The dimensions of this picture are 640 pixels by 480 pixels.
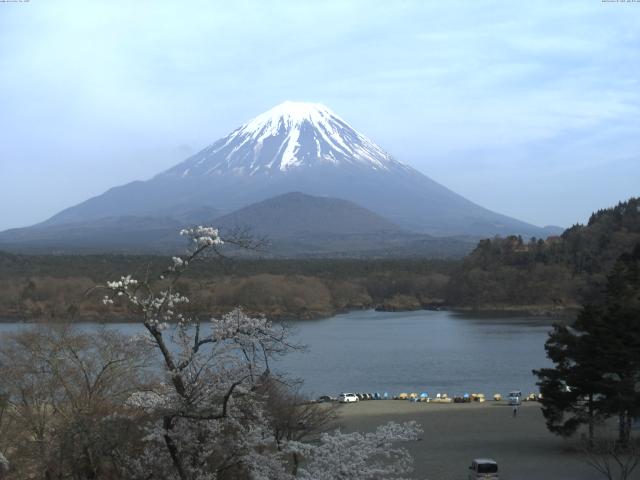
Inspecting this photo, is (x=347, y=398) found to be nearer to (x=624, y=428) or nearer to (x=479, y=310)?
(x=624, y=428)

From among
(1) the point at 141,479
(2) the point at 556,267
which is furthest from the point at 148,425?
(2) the point at 556,267

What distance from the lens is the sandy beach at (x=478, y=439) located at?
428 inches

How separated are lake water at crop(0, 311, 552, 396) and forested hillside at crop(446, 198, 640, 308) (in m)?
8.37

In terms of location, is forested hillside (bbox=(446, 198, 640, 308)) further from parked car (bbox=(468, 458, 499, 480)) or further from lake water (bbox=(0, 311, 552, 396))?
parked car (bbox=(468, 458, 499, 480))

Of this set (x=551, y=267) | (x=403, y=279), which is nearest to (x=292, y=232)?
(x=403, y=279)

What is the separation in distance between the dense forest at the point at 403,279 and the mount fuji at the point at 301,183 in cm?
8074

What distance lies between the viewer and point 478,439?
44.9ft

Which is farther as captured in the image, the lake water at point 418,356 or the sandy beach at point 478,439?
the lake water at point 418,356

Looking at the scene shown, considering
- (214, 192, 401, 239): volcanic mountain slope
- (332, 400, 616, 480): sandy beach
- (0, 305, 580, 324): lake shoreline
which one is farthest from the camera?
(214, 192, 401, 239): volcanic mountain slope

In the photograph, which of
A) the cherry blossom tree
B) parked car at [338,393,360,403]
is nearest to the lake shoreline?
parked car at [338,393,360,403]

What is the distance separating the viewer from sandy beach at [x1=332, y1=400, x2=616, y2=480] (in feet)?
35.7

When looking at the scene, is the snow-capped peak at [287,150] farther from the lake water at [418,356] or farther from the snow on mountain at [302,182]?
the lake water at [418,356]

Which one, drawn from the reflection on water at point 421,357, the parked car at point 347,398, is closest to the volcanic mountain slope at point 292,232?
the reflection on water at point 421,357

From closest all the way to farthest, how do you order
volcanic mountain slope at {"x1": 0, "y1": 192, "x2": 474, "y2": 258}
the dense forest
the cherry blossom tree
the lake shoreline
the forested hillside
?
the cherry blossom tree
the lake shoreline
the dense forest
the forested hillside
volcanic mountain slope at {"x1": 0, "y1": 192, "x2": 474, "y2": 258}
